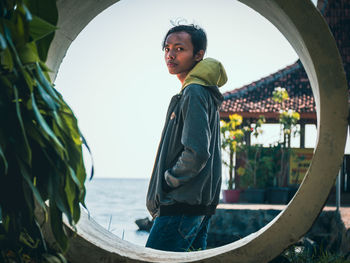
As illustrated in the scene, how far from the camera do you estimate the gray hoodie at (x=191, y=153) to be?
108 inches

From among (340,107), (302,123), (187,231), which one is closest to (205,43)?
(340,107)

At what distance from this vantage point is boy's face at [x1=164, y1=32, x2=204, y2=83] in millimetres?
3172

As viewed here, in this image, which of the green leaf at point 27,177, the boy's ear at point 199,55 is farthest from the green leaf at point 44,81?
the boy's ear at point 199,55

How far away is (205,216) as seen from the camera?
3066mm

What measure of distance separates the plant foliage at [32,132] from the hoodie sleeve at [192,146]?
2.87 feet

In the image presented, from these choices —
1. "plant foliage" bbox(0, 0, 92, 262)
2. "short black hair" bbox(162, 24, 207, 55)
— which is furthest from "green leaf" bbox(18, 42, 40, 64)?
"short black hair" bbox(162, 24, 207, 55)

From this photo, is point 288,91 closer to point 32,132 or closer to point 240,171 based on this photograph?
point 240,171

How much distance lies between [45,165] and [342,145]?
1578 mm

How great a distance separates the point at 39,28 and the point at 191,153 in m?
1.14

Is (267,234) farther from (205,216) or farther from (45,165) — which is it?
(45,165)

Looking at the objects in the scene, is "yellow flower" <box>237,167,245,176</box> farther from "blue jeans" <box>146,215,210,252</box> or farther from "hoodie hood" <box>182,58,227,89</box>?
"blue jeans" <box>146,215,210,252</box>

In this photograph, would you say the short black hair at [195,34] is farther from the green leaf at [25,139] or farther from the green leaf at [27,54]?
the green leaf at [25,139]

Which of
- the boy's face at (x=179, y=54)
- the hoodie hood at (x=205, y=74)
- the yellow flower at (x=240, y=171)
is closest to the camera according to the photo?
the hoodie hood at (x=205, y=74)

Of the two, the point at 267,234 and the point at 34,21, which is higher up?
the point at 34,21
